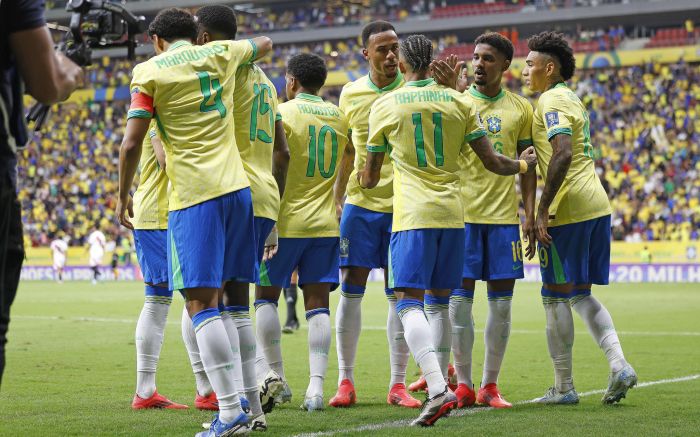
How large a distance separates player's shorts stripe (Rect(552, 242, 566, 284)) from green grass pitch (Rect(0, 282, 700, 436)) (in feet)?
3.05

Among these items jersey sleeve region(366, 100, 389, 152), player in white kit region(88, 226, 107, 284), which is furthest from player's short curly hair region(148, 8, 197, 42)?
player in white kit region(88, 226, 107, 284)

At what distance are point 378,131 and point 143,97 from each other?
174 centimetres

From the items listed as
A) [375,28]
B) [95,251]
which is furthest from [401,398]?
[95,251]

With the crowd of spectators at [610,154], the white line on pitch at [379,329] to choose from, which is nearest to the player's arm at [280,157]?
the white line on pitch at [379,329]

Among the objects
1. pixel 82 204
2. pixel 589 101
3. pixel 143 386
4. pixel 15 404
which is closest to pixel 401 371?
pixel 143 386

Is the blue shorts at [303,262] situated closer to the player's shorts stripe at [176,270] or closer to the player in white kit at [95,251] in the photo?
the player's shorts stripe at [176,270]

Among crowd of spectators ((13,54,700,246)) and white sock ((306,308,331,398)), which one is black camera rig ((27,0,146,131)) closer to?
white sock ((306,308,331,398))

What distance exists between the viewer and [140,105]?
550 centimetres

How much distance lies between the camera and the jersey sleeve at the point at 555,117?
7211 millimetres

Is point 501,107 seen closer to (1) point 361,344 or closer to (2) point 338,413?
(2) point 338,413

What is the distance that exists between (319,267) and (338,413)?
1122 millimetres

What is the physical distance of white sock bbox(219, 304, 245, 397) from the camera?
18.9 feet

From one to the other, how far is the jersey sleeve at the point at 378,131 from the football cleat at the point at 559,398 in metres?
2.23

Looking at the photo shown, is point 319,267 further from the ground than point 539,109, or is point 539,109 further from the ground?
point 539,109
